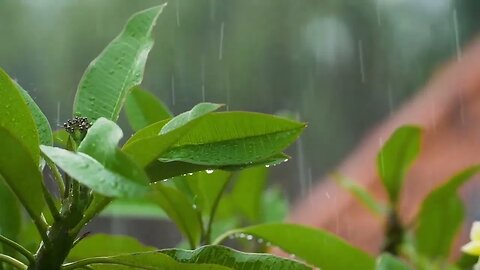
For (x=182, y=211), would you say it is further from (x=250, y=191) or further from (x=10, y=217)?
(x=250, y=191)

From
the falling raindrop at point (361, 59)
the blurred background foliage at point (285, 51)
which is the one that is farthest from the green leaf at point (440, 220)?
the falling raindrop at point (361, 59)

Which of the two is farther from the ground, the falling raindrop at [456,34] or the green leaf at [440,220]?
the falling raindrop at [456,34]

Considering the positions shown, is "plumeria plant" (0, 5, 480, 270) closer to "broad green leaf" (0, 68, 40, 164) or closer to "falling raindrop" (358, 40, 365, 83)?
"broad green leaf" (0, 68, 40, 164)

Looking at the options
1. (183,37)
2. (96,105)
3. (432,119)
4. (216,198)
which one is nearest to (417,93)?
(432,119)

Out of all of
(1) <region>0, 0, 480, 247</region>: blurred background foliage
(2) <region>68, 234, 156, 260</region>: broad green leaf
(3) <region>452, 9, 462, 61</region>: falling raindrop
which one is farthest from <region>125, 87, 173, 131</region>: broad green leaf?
(3) <region>452, 9, 462, 61</region>: falling raindrop

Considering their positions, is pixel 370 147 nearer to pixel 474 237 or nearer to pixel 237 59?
pixel 237 59

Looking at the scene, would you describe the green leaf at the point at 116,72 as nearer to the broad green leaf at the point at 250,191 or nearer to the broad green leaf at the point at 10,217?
the broad green leaf at the point at 10,217
